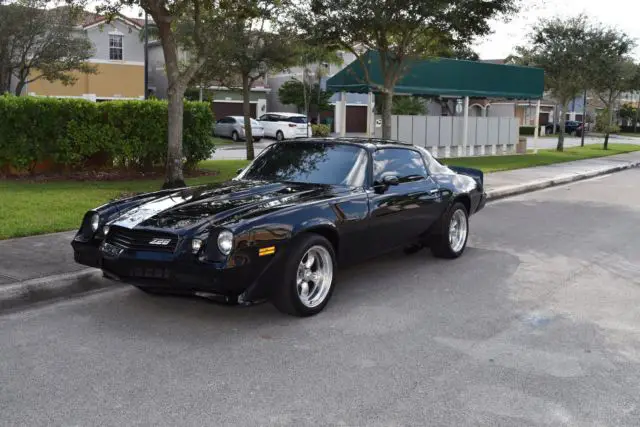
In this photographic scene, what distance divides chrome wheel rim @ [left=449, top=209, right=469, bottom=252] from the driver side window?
79cm

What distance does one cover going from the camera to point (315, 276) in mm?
5594

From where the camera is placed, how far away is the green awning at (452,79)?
2139 centimetres

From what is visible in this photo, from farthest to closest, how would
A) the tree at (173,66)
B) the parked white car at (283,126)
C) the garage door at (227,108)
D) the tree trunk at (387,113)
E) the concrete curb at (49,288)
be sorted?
the garage door at (227,108)
the parked white car at (283,126)
the tree trunk at (387,113)
the tree at (173,66)
the concrete curb at (49,288)

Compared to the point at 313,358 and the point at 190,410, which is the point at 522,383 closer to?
the point at 313,358

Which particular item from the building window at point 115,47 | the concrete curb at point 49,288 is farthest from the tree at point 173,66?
the building window at point 115,47

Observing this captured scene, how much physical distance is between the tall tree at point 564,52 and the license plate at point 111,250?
28.5m

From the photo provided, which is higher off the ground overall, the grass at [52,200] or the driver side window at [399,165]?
the driver side window at [399,165]

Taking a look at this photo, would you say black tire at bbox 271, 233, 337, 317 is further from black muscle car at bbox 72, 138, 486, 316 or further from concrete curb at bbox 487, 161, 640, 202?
concrete curb at bbox 487, 161, 640, 202

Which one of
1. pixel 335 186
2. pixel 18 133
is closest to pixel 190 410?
pixel 335 186

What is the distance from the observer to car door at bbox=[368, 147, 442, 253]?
20.8 ft

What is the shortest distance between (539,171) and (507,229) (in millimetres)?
→ 10744

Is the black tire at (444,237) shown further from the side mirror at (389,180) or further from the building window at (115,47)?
the building window at (115,47)

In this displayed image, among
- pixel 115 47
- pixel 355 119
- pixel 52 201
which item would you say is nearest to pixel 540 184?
pixel 52 201

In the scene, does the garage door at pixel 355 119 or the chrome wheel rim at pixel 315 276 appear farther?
the garage door at pixel 355 119
